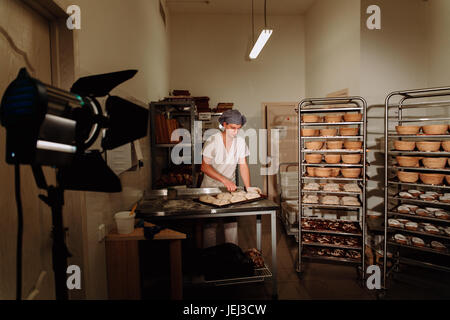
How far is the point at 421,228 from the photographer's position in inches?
98.0

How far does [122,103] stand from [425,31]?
13.3 ft

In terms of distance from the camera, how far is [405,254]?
3150 mm

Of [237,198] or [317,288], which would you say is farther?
[317,288]

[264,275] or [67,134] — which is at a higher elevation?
[67,134]

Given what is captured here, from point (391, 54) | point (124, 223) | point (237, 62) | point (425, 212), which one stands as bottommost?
point (425, 212)

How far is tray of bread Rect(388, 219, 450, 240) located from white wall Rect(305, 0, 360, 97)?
1.75m

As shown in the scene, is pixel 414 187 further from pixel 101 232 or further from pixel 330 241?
pixel 101 232

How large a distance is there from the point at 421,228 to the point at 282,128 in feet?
10.8

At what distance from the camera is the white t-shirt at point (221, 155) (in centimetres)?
290

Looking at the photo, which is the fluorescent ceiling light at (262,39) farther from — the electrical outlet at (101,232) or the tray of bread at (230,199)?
the electrical outlet at (101,232)

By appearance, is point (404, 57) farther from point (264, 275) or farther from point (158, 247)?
point (158, 247)

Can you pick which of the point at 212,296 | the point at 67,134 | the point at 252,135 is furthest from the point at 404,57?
the point at 67,134

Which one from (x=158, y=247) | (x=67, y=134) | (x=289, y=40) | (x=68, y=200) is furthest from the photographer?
(x=289, y=40)

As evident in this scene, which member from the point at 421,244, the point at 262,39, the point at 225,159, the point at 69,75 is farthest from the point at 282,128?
the point at 69,75
